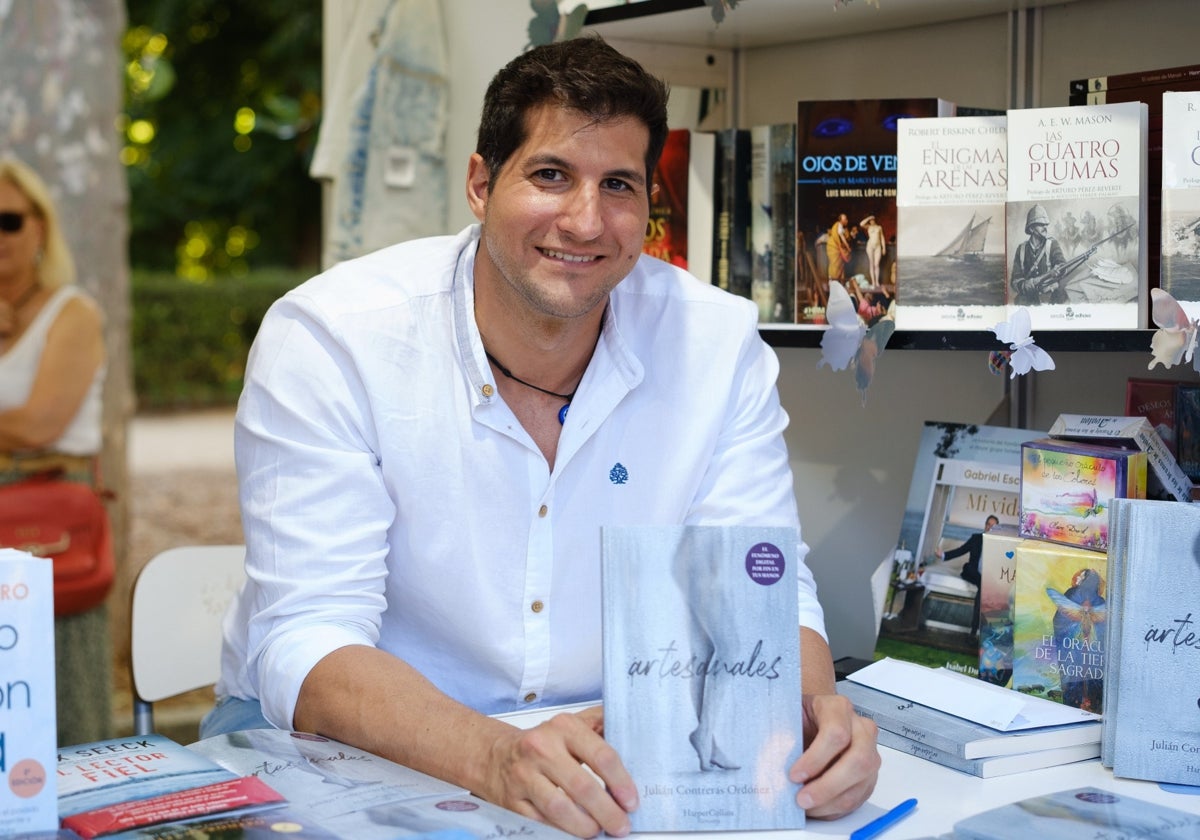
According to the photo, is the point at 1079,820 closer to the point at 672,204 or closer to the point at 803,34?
the point at 672,204

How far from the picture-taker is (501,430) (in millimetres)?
1626

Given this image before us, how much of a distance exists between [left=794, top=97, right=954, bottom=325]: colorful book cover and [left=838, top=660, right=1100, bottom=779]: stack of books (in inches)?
21.0

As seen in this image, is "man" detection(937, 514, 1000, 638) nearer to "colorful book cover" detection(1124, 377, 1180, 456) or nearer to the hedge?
"colorful book cover" detection(1124, 377, 1180, 456)

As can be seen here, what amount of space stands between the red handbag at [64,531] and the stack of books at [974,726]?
232cm

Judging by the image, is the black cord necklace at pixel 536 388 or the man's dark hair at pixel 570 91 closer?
the man's dark hair at pixel 570 91

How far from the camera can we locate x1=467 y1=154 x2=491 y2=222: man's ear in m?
1.72

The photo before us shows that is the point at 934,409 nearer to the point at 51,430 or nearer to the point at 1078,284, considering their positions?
the point at 1078,284

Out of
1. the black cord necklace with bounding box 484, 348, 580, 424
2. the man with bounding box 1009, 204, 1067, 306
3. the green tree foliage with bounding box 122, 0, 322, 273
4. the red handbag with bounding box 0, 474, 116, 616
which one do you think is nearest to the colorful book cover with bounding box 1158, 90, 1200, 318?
the man with bounding box 1009, 204, 1067, 306

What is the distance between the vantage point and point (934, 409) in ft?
6.88

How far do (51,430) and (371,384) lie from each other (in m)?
2.07

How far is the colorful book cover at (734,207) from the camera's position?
2.04 metres

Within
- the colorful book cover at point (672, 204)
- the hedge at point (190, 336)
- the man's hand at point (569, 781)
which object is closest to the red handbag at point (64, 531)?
the colorful book cover at point (672, 204)

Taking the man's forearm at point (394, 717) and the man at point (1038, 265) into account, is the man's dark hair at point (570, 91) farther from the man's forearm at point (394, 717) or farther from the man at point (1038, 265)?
the man's forearm at point (394, 717)

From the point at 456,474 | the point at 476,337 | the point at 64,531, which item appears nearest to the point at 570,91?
the point at 476,337
